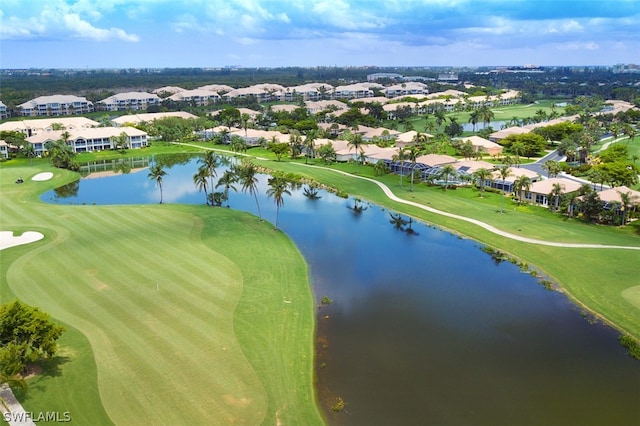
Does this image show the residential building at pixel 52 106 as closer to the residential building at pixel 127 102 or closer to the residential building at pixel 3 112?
the residential building at pixel 3 112

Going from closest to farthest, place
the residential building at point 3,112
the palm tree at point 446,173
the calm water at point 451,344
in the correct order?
Result: the calm water at point 451,344 → the palm tree at point 446,173 → the residential building at point 3,112

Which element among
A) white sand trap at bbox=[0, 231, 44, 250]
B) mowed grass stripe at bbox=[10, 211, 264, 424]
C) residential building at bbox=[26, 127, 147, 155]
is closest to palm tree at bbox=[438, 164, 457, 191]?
mowed grass stripe at bbox=[10, 211, 264, 424]

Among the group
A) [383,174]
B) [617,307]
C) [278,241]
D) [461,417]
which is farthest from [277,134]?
[461,417]

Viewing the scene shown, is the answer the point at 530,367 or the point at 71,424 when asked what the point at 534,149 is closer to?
the point at 530,367

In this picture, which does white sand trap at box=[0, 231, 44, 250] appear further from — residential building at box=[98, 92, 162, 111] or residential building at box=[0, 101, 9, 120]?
residential building at box=[98, 92, 162, 111]

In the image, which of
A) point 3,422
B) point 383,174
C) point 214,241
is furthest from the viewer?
point 383,174

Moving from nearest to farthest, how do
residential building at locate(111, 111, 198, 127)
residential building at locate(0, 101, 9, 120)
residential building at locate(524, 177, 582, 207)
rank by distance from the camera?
residential building at locate(524, 177, 582, 207), residential building at locate(111, 111, 198, 127), residential building at locate(0, 101, 9, 120)

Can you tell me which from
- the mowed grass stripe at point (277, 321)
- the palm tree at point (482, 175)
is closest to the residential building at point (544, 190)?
the palm tree at point (482, 175)
